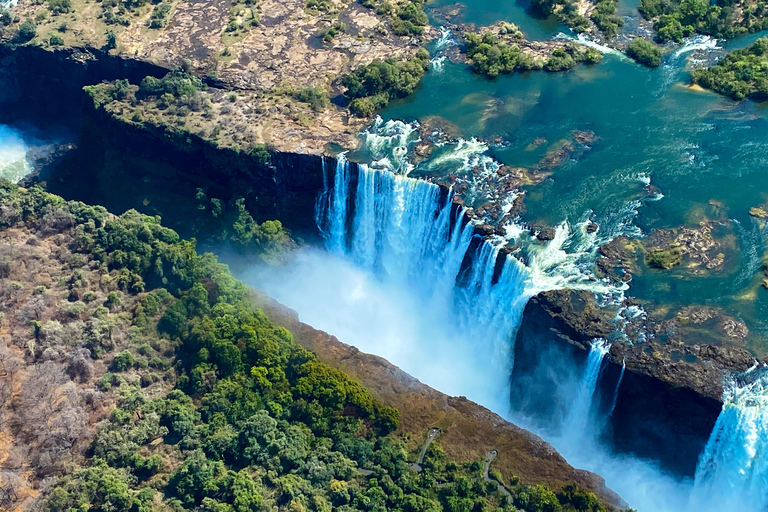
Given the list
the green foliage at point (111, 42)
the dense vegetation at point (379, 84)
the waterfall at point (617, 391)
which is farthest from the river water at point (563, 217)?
the green foliage at point (111, 42)

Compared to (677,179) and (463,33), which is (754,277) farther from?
(463,33)

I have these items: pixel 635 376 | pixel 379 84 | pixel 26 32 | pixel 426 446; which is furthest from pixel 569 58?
pixel 26 32

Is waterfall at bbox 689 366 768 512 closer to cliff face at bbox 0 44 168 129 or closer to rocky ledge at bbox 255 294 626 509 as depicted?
rocky ledge at bbox 255 294 626 509

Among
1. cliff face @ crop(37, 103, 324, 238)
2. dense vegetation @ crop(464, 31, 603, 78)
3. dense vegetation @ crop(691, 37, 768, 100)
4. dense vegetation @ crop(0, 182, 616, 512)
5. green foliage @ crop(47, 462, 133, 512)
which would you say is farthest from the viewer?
dense vegetation @ crop(464, 31, 603, 78)

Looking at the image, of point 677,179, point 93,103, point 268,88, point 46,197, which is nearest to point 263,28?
point 268,88

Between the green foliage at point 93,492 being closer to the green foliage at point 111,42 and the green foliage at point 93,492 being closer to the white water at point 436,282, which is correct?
the white water at point 436,282

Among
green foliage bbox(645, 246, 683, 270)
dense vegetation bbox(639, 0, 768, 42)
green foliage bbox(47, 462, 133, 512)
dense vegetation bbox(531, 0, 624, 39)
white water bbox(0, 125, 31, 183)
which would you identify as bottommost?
green foliage bbox(47, 462, 133, 512)

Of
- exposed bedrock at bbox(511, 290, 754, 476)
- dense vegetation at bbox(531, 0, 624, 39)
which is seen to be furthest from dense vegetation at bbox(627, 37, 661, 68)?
exposed bedrock at bbox(511, 290, 754, 476)
